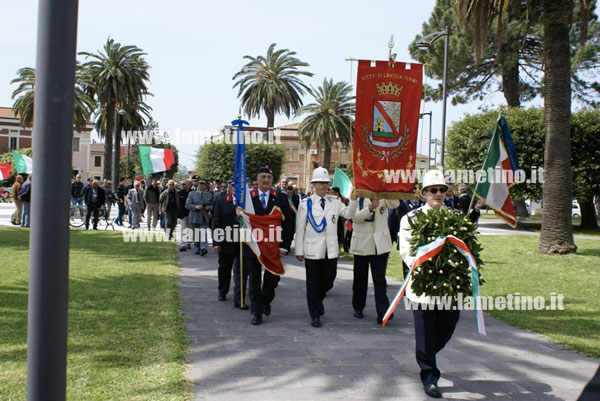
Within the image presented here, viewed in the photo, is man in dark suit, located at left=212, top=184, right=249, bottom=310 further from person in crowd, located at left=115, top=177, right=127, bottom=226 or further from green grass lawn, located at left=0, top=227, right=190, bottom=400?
person in crowd, located at left=115, top=177, right=127, bottom=226

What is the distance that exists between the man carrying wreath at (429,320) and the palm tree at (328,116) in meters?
44.9

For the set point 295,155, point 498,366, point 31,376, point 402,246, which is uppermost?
point 295,155

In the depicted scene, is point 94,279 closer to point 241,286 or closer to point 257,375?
point 241,286

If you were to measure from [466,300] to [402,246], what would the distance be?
0.72m

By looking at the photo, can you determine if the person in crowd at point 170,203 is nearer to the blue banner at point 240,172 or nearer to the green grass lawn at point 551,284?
the green grass lawn at point 551,284

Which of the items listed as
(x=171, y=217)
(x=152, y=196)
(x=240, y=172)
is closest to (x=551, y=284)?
(x=240, y=172)

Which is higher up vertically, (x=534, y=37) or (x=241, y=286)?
(x=534, y=37)

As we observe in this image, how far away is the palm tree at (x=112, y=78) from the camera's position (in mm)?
37062

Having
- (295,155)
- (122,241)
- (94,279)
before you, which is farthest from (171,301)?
(295,155)

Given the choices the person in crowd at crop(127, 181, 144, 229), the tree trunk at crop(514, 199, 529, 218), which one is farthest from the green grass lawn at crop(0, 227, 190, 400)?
the tree trunk at crop(514, 199, 529, 218)

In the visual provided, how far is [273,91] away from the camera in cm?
4416

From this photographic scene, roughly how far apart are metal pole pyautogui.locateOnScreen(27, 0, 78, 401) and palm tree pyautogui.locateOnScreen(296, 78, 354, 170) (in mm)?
47671

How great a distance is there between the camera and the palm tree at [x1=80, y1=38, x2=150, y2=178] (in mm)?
37062

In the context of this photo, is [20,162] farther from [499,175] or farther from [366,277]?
[499,175]
